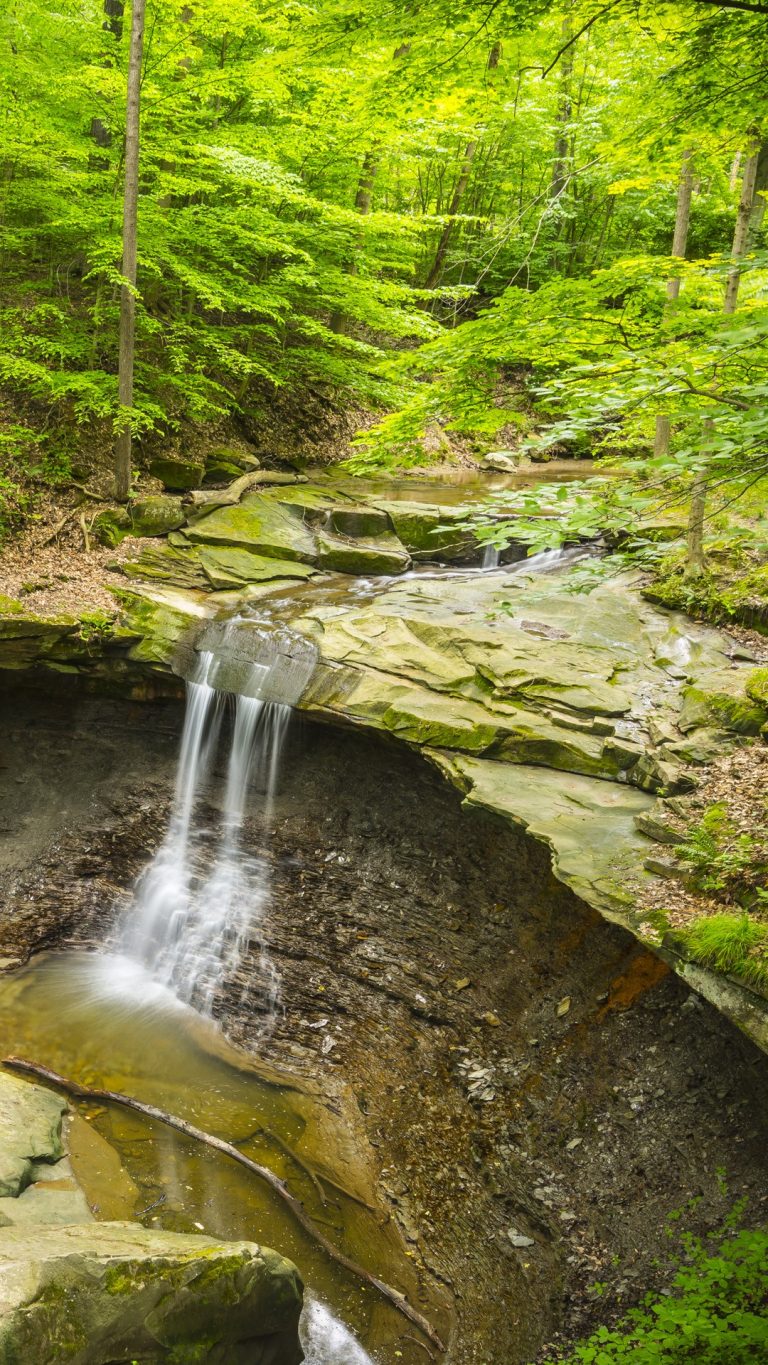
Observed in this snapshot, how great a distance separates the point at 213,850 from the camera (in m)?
9.52

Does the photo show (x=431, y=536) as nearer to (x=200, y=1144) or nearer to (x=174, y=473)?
(x=174, y=473)

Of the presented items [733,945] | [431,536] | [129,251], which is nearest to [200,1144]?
[733,945]

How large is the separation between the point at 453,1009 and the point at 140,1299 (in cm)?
372

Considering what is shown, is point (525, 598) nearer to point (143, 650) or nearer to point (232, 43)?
point (143, 650)

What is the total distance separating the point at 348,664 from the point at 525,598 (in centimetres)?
A: 393

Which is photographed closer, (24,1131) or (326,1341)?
(326,1341)

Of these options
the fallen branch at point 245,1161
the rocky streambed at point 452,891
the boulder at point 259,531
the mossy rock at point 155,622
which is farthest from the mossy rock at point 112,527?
the fallen branch at point 245,1161

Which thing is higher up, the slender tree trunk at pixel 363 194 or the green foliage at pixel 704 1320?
the slender tree trunk at pixel 363 194

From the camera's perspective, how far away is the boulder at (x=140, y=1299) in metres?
3.82

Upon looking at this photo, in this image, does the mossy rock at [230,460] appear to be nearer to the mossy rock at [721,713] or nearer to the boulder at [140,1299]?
the mossy rock at [721,713]

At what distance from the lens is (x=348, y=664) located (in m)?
8.91

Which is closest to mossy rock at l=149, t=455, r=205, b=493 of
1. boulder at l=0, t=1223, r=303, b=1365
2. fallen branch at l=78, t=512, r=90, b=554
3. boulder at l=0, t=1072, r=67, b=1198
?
fallen branch at l=78, t=512, r=90, b=554

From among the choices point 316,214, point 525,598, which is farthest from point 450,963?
point 316,214

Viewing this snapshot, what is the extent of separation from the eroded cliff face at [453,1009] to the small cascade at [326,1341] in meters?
0.70
